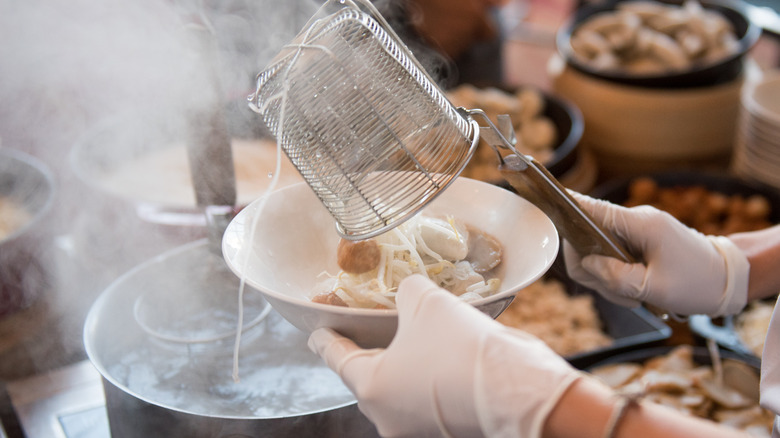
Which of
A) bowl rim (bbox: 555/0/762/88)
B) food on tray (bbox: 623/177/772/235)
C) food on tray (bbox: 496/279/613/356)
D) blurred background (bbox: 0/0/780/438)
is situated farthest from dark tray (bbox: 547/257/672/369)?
bowl rim (bbox: 555/0/762/88)

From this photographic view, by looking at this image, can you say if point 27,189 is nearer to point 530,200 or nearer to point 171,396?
point 171,396

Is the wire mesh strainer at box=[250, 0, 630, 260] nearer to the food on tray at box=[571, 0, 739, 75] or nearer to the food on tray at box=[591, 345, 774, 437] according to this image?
the food on tray at box=[591, 345, 774, 437]

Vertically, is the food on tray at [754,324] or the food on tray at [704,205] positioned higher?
the food on tray at [704,205]

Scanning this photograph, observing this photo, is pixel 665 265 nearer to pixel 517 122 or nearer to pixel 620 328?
pixel 620 328

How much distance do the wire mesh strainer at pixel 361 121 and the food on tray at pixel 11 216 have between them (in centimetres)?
143

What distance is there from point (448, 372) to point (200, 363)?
0.56 metres

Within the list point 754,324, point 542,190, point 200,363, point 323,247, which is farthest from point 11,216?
point 754,324

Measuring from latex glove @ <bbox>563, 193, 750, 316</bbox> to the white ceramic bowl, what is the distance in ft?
0.78

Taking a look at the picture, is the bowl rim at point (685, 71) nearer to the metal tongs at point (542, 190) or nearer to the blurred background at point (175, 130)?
the blurred background at point (175, 130)

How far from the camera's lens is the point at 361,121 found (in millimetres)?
934

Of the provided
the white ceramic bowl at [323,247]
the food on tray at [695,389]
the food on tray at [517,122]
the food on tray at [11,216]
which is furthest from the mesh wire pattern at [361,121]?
the food on tray at [517,122]

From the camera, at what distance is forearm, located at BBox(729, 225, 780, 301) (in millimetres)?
1356

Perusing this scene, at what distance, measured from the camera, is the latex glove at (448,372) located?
836 millimetres

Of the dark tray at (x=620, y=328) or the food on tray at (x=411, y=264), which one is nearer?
the food on tray at (x=411, y=264)
